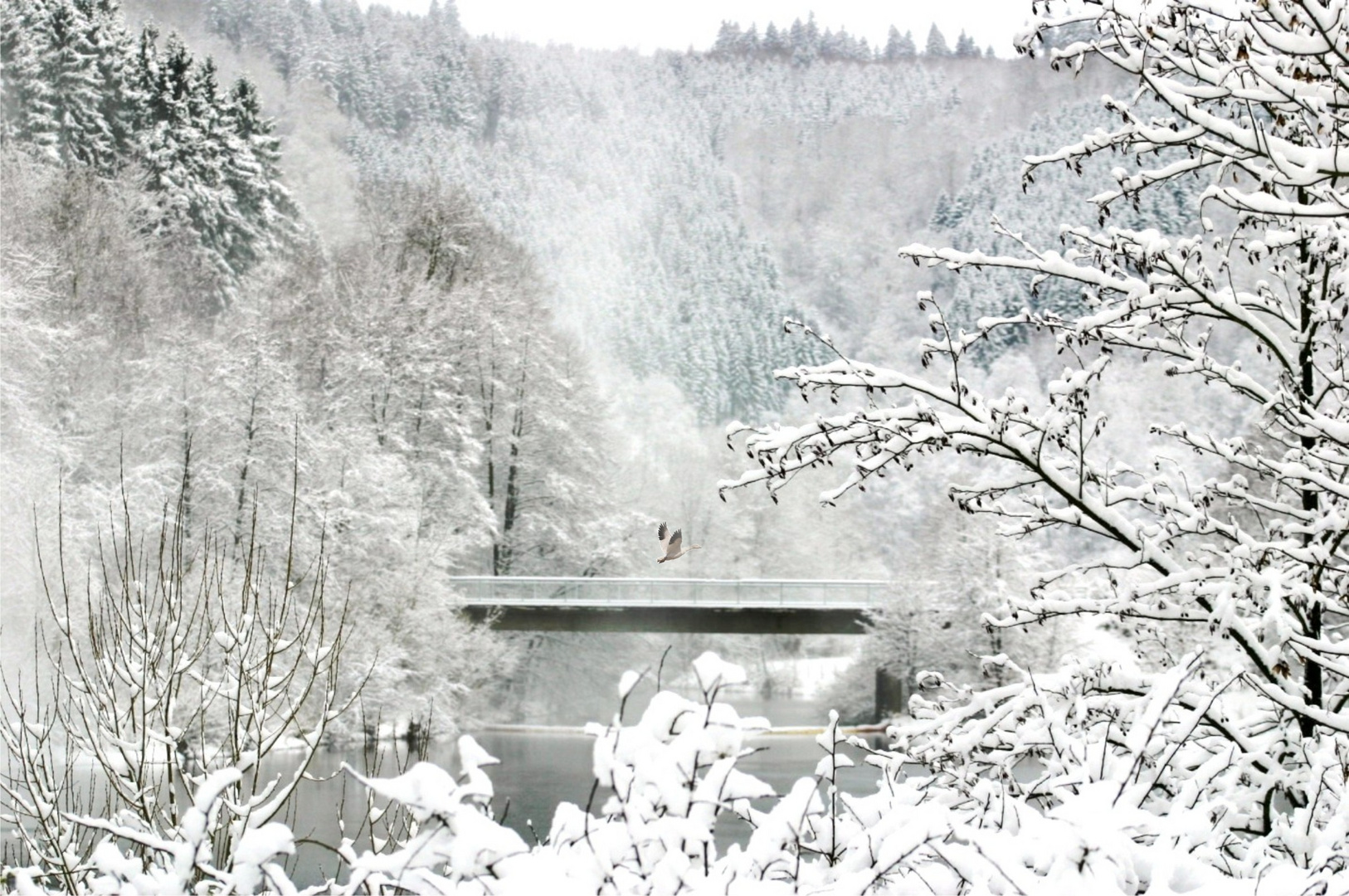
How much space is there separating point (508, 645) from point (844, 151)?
50051 mm

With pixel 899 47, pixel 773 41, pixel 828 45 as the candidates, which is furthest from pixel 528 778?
pixel 899 47

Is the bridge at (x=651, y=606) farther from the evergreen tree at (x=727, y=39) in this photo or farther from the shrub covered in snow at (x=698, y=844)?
the evergreen tree at (x=727, y=39)

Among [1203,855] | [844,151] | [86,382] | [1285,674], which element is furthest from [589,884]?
[844,151]

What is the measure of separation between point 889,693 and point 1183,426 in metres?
21.0

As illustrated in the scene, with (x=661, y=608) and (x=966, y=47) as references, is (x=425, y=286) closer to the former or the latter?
(x=661, y=608)

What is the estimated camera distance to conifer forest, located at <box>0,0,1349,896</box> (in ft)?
7.09

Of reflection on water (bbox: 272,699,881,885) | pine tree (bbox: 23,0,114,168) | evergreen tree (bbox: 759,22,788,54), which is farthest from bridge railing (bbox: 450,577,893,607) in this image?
evergreen tree (bbox: 759,22,788,54)

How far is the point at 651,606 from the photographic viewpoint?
25328 millimetres

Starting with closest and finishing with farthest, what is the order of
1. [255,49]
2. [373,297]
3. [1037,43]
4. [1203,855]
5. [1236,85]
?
[1203,855] < [1236,85] < [1037,43] < [373,297] < [255,49]

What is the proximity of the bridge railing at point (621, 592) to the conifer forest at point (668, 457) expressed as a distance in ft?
0.58

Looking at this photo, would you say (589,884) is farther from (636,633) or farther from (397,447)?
(636,633)

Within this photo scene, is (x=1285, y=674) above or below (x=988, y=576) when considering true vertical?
above

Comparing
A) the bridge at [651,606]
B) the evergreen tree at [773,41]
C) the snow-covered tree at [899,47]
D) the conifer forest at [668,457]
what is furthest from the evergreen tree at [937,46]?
the bridge at [651,606]

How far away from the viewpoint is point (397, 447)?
24.1m
